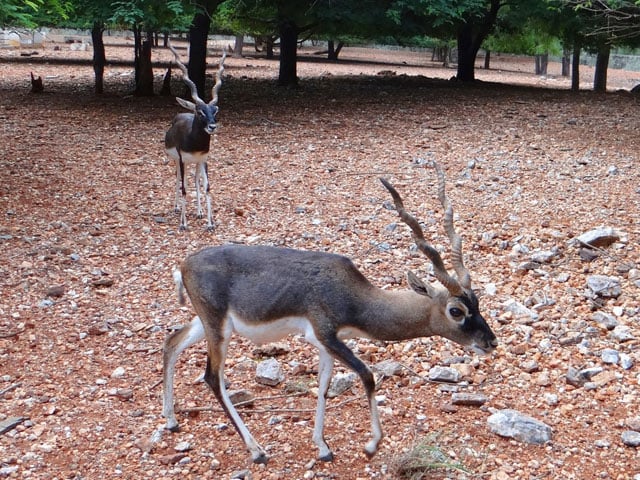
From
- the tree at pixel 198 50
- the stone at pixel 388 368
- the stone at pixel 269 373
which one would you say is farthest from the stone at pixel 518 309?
the tree at pixel 198 50

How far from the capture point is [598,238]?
750cm

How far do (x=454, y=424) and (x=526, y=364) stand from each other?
1.05 meters

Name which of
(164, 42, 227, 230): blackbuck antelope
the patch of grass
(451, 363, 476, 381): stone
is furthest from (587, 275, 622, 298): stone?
(164, 42, 227, 230): blackbuck antelope

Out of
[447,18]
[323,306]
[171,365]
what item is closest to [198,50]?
[447,18]

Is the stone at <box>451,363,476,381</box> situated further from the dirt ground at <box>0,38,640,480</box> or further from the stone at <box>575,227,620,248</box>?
the stone at <box>575,227,620,248</box>

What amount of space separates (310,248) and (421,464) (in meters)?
4.23

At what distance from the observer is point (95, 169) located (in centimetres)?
1132

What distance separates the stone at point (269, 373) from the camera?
5.39m

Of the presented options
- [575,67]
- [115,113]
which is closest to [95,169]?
[115,113]

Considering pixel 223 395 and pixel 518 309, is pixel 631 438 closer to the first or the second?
pixel 518 309

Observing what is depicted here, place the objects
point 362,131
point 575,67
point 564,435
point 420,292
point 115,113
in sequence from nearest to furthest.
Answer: point 420,292
point 564,435
point 362,131
point 115,113
point 575,67

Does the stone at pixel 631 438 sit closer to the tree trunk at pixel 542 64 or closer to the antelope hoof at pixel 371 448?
the antelope hoof at pixel 371 448

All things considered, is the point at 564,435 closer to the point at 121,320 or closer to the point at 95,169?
the point at 121,320

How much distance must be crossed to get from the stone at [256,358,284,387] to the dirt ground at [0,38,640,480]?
0.05 meters
